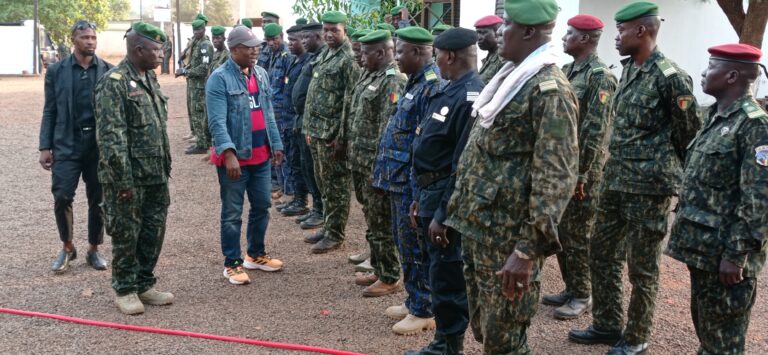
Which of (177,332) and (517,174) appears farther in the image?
(177,332)

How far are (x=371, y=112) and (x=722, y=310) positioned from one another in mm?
3121

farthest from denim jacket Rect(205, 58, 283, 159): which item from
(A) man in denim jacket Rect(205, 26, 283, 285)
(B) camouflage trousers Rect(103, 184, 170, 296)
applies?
(B) camouflage trousers Rect(103, 184, 170, 296)

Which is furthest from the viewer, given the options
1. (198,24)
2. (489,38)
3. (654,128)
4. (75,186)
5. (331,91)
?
(198,24)

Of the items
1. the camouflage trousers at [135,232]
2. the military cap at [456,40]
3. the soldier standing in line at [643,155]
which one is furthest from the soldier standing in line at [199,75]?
the soldier standing in line at [643,155]

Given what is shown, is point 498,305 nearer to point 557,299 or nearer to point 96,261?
point 557,299

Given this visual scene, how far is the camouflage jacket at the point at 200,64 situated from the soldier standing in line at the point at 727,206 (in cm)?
939

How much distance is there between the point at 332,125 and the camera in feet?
22.3

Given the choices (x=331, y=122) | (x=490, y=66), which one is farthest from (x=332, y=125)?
(x=490, y=66)

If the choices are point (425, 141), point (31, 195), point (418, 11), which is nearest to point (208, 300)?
point (425, 141)

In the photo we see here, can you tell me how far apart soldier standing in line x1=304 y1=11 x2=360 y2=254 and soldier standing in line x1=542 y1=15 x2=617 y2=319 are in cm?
233

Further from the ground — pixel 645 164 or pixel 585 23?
pixel 585 23

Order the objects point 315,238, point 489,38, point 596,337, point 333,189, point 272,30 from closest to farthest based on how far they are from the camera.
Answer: point 596,337, point 489,38, point 333,189, point 315,238, point 272,30

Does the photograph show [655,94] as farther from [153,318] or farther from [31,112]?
[31,112]

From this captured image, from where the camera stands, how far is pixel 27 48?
2928cm
